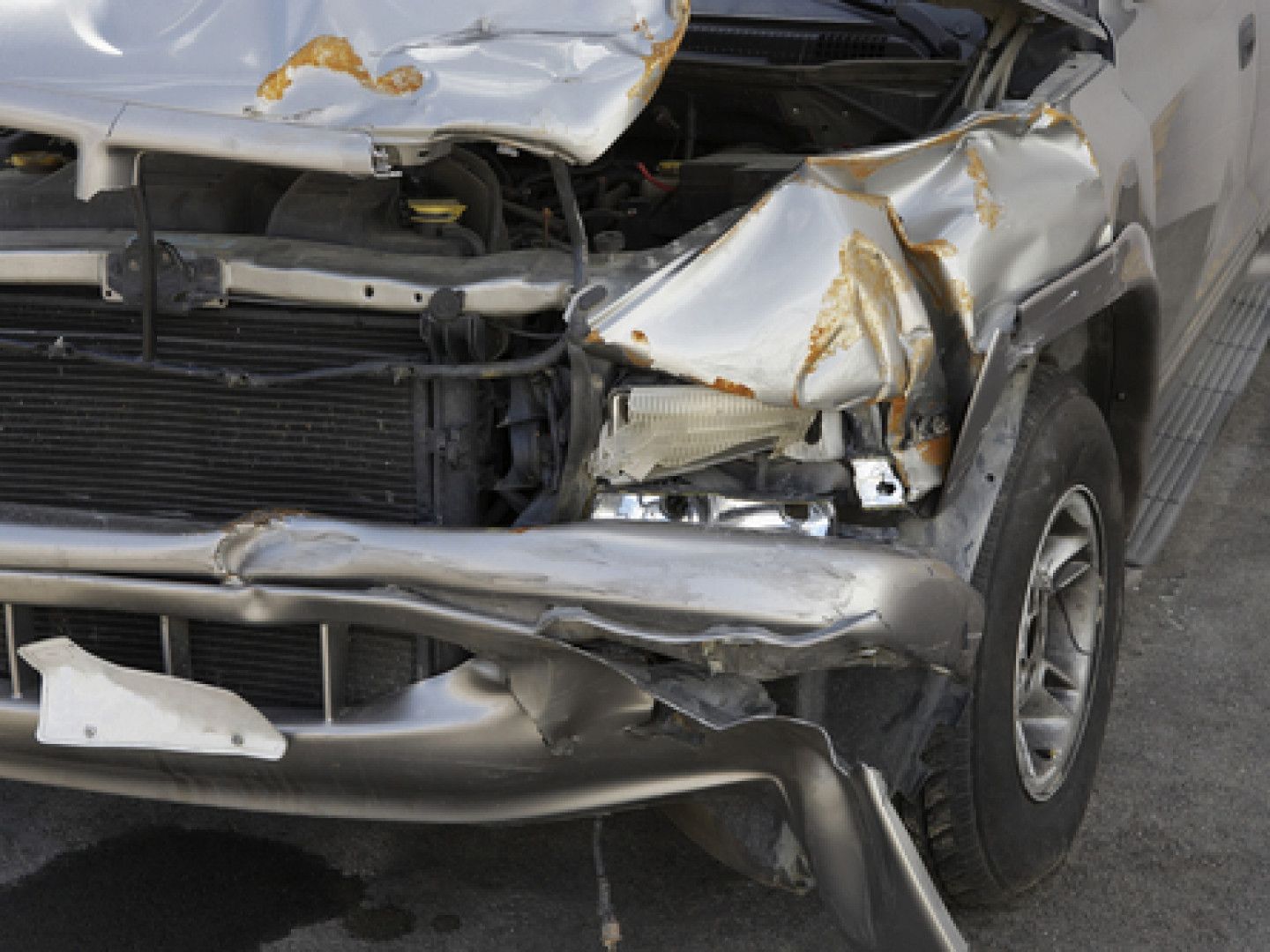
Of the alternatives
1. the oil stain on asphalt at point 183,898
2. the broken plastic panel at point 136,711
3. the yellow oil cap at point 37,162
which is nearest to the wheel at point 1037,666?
the oil stain on asphalt at point 183,898

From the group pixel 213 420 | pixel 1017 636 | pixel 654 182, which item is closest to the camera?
pixel 213 420

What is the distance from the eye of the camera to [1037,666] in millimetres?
2953

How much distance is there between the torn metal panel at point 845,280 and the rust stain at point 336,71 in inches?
18.8

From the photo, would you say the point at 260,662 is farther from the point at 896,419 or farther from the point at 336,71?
the point at 896,419

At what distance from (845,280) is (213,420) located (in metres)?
0.99

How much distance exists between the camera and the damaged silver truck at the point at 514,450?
2246 mm

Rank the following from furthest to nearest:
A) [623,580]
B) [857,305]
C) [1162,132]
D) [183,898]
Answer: [1162,132], [183,898], [857,305], [623,580]

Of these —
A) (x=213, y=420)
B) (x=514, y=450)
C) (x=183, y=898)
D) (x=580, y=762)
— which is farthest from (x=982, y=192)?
(x=183, y=898)

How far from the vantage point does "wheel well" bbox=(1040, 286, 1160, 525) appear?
3.21 m

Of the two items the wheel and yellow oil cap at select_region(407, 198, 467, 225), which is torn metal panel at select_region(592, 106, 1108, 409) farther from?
yellow oil cap at select_region(407, 198, 467, 225)

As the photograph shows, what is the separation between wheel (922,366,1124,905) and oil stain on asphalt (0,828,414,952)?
96 cm

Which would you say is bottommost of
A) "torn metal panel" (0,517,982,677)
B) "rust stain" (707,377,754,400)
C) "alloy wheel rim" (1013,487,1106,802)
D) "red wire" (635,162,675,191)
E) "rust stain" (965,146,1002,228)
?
"alloy wheel rim" (1013,487,1106,802)

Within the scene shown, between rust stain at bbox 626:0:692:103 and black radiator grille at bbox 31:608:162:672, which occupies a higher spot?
rust stain at bbox 626:0:692:103

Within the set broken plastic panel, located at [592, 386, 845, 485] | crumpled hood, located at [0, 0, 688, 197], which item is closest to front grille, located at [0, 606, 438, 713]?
broken plastic panel, located at [592, 386, 845, 485]
